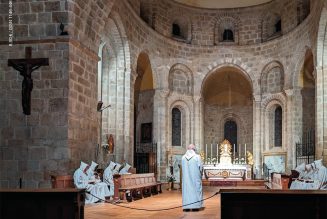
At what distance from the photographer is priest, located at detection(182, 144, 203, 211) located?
12.8 metres

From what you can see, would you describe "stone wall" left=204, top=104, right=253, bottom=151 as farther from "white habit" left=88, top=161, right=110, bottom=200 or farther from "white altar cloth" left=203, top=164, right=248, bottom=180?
"white habit" left=88, top=161, right=110, bottom=200

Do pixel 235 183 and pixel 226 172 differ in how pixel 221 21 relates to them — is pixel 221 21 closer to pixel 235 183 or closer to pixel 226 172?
pixel 226 172

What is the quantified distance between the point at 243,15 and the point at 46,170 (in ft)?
55.4

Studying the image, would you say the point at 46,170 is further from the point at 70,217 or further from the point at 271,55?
the point at 271,55

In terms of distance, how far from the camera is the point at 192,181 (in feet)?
42.6

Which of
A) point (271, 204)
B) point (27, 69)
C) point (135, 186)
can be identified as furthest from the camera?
point (135, 186)

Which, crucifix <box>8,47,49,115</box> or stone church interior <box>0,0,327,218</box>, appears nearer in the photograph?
stone church interior <box>0,0,327,218</box>

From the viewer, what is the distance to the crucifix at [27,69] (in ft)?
46.7

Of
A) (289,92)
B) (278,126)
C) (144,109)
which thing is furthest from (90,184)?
(278,126)

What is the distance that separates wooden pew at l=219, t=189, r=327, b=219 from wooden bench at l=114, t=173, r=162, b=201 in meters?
7.06

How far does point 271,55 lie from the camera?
1035 inches

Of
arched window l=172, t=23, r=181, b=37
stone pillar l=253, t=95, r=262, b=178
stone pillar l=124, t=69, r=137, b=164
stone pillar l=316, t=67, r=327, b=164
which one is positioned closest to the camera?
stone pillar l=316, t=67, r=327, b=164

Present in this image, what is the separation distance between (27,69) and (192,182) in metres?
5.63

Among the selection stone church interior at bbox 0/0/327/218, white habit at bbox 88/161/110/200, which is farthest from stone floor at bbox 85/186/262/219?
white habit at bbox 88/161/110/200
